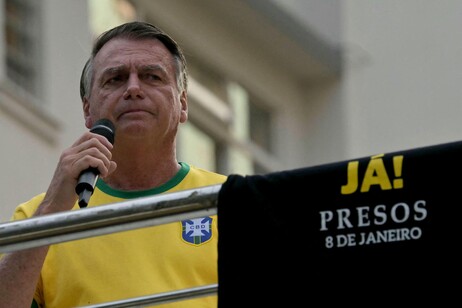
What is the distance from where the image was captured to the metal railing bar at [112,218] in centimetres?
624

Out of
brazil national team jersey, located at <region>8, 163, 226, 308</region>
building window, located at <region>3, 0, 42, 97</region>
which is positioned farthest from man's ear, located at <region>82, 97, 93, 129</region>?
building window, located at <region>3, 0, 42, 97</region>

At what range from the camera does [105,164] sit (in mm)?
6703

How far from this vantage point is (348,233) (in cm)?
601

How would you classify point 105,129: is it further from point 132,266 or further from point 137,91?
point 132,266

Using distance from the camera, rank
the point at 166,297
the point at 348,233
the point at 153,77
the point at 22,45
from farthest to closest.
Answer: the point at 22,45 < the point at 153,77 < the point at 166,297 < the point at 348,233

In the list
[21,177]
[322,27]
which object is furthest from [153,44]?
[322,27]

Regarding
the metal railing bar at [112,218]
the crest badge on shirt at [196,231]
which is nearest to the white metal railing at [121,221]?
the metal railing bar at [112,218]

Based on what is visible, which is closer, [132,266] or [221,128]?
[132,266]

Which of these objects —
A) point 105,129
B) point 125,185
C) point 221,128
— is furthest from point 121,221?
point 221,128

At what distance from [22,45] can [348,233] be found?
1117cm

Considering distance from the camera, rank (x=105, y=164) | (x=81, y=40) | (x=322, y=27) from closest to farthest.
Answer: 1. (x=105, y=164)
2. (x=81, y=40)
3. (x=322, y=27)

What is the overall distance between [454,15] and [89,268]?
15979 mm

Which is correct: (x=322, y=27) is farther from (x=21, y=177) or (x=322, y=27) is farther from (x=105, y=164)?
(x=105, y=164)

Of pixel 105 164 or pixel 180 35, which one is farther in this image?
pixel 180 35
